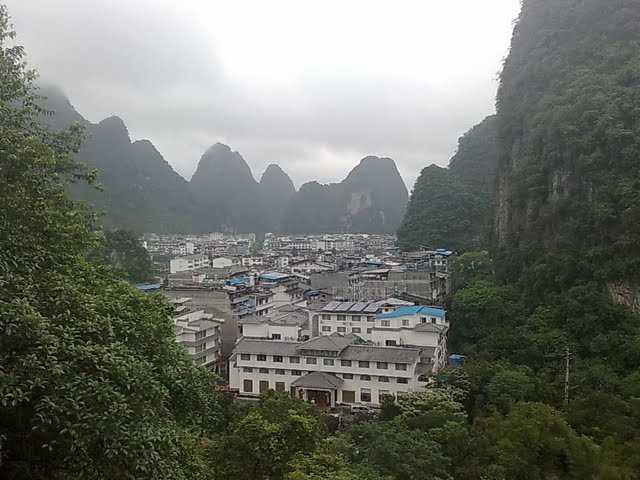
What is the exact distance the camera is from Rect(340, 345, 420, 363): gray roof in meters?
18.8

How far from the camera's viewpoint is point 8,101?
19.0ft

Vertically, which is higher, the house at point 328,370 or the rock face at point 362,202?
the rock face at point 362,202

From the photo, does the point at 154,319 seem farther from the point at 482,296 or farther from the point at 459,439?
the point at 482,296

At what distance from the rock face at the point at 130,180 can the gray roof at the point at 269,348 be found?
54430mm

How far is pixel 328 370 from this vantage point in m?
19.7

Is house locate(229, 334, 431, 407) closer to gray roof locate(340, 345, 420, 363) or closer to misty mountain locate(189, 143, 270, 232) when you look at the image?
gray roof locate(340, 345, 420, 363)

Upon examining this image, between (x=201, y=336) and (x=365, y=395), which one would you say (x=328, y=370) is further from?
(x=201, y=336)

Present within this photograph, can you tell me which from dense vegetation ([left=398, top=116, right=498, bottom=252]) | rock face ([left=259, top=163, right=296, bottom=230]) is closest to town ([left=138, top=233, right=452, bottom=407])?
dense vegetation ([left=398, top=116, right=498, bottom=252])

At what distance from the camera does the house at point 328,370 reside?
18.9 meters

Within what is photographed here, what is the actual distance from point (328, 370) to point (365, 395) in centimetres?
166

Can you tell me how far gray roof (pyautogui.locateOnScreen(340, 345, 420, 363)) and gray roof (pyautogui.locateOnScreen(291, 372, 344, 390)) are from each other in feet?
2.89

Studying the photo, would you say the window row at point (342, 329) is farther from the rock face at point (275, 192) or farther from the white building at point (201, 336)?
the rock face at point (275, 192)

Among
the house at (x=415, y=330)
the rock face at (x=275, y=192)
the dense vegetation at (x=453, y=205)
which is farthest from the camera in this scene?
the rock face at (x=275, y=192)

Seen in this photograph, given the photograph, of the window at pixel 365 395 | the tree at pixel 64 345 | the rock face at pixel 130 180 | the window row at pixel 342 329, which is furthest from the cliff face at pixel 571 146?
the rock face at pixel 130 180
